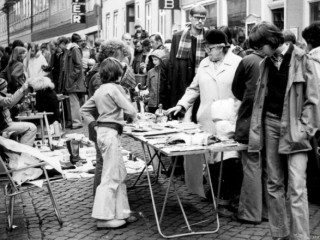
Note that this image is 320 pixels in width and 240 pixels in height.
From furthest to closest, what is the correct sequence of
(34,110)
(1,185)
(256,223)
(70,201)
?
(34,110)
(1,185)
(70,201)
(256,223)

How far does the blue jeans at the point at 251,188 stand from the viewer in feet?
20.3

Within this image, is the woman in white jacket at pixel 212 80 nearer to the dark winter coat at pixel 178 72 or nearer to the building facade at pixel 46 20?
the dark winter coat at pixel 178 72

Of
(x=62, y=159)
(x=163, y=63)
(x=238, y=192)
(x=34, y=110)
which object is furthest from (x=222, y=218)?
(x=34, y=110)

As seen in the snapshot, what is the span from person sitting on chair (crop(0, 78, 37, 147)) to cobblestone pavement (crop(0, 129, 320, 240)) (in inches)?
40.7

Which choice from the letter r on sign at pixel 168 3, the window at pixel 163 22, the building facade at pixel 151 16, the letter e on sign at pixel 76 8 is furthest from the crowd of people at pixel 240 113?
the letter e on sign at pixel 76 8

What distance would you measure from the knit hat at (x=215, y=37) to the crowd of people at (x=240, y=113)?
10 mm

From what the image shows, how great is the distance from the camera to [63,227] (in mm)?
6367

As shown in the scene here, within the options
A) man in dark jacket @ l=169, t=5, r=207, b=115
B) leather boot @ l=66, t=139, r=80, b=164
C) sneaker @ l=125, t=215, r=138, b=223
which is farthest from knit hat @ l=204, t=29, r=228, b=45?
leather boot @ l=66, t=139, r=80, b=164

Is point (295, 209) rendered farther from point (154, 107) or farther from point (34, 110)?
point (34, 110)

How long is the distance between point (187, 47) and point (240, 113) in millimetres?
2252

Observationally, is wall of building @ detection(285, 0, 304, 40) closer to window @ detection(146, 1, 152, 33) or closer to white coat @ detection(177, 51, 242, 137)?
white coat @ detection(177, 51, 242, 137)

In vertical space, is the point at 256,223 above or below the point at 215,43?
below

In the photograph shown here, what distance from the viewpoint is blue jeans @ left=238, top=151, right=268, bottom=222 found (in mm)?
6188

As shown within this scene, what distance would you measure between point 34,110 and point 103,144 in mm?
5086
